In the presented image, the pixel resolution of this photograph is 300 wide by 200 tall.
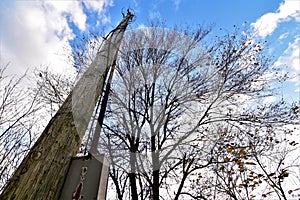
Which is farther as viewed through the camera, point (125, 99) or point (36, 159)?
point (125, 99)

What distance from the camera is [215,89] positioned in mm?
7082

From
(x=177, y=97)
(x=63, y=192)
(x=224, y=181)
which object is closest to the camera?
(x=63, y=192)

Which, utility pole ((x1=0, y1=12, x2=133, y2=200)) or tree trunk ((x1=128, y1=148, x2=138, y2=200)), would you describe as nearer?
utility pole ((x1=0, y1=12, x2=133, y2=200))

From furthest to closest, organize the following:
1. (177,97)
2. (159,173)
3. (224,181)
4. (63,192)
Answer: (224,181)
(177,97)
(159,173)
(63,192)

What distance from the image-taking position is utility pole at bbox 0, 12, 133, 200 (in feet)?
2.77

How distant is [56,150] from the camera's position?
39.4 inches

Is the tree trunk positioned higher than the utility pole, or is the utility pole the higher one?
the tree trunk

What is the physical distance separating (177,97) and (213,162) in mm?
2576

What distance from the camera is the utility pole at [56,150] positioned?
0.84 metres

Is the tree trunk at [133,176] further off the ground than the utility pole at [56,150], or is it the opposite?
the tree trunk at [133,176]

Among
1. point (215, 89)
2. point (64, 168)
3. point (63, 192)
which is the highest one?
point (215, 89)

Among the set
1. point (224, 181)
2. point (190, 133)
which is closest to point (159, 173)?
point (190, 133)

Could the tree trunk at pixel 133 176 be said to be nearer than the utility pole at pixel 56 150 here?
No

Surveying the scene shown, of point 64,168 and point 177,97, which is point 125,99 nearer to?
point 177,97
